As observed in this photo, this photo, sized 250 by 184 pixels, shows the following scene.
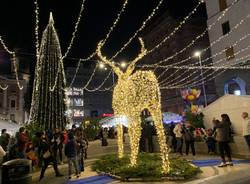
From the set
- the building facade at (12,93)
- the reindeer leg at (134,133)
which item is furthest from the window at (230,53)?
the building facade at (12,93)

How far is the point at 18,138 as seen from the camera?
11547mm

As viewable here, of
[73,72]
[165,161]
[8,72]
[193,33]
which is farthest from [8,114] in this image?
[165,161]

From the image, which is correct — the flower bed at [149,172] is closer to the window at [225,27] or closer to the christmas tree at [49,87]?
the christmas tree at [49,87]

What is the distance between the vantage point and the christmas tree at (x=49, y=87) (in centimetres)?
1950

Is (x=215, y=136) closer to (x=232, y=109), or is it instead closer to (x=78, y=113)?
(x=232, y=109)

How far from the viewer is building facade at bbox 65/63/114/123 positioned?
65.5m

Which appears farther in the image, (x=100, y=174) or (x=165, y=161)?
(x=100, y=174)

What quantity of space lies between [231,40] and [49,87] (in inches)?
708

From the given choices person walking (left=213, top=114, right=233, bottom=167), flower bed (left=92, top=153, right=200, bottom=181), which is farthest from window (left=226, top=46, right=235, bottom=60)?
flower bed (left=92, top=153, right=200, bottom=181)

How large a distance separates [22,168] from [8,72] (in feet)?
163

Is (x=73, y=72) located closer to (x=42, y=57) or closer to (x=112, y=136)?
(x=112, y=136)

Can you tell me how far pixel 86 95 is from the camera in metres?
68.2

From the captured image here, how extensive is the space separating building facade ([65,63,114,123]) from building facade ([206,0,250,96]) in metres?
39.3

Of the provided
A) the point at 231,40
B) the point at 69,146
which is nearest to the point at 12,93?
the point at 231,40
